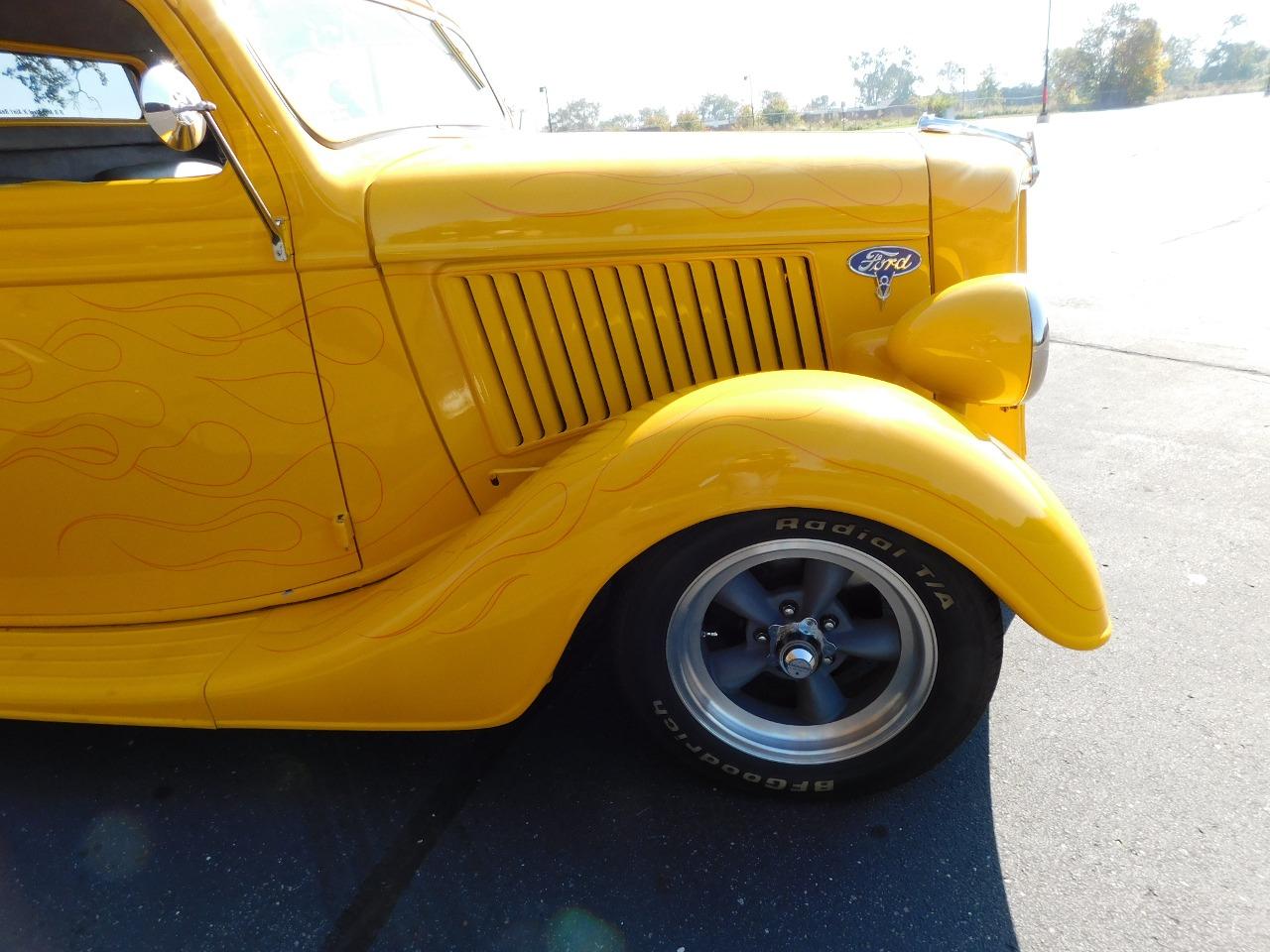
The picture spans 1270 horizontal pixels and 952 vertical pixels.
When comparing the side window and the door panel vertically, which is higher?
the side window

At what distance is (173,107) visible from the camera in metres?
1.57

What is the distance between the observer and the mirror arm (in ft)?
5.81

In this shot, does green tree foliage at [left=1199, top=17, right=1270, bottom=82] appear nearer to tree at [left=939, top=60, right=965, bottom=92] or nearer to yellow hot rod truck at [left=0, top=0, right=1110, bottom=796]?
tree at [left=939, top=60, right=965, bottom=92]

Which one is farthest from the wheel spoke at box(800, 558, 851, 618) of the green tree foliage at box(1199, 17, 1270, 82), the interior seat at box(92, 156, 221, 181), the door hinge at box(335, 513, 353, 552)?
the green tree foliage at box(1199, 17, 1270, 82)

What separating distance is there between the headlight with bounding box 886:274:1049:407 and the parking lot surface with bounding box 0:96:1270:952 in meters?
0.96

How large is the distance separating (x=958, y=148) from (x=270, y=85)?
172 centimetres

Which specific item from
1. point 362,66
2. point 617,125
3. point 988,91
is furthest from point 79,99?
point 988,91

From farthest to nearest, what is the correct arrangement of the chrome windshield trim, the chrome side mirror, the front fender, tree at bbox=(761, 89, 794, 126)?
tree at bbox=(761, 89, 794, 126) → the chrome windshield trim → the front fender → the chrome side mirror

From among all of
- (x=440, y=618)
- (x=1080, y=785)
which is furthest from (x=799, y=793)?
(x=440, y=618)

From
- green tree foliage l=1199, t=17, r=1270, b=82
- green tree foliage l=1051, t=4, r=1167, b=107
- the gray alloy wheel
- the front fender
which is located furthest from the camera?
green tree foliage l=1199, t=17, r=1270, b=82

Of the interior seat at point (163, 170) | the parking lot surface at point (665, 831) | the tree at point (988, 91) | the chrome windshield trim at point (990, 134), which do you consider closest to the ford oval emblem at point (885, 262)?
the chrome windshield trim at point (990, 134)

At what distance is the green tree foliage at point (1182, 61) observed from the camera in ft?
254

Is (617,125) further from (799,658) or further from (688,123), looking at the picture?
(799,658)

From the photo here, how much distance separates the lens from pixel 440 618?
6.09 feet
